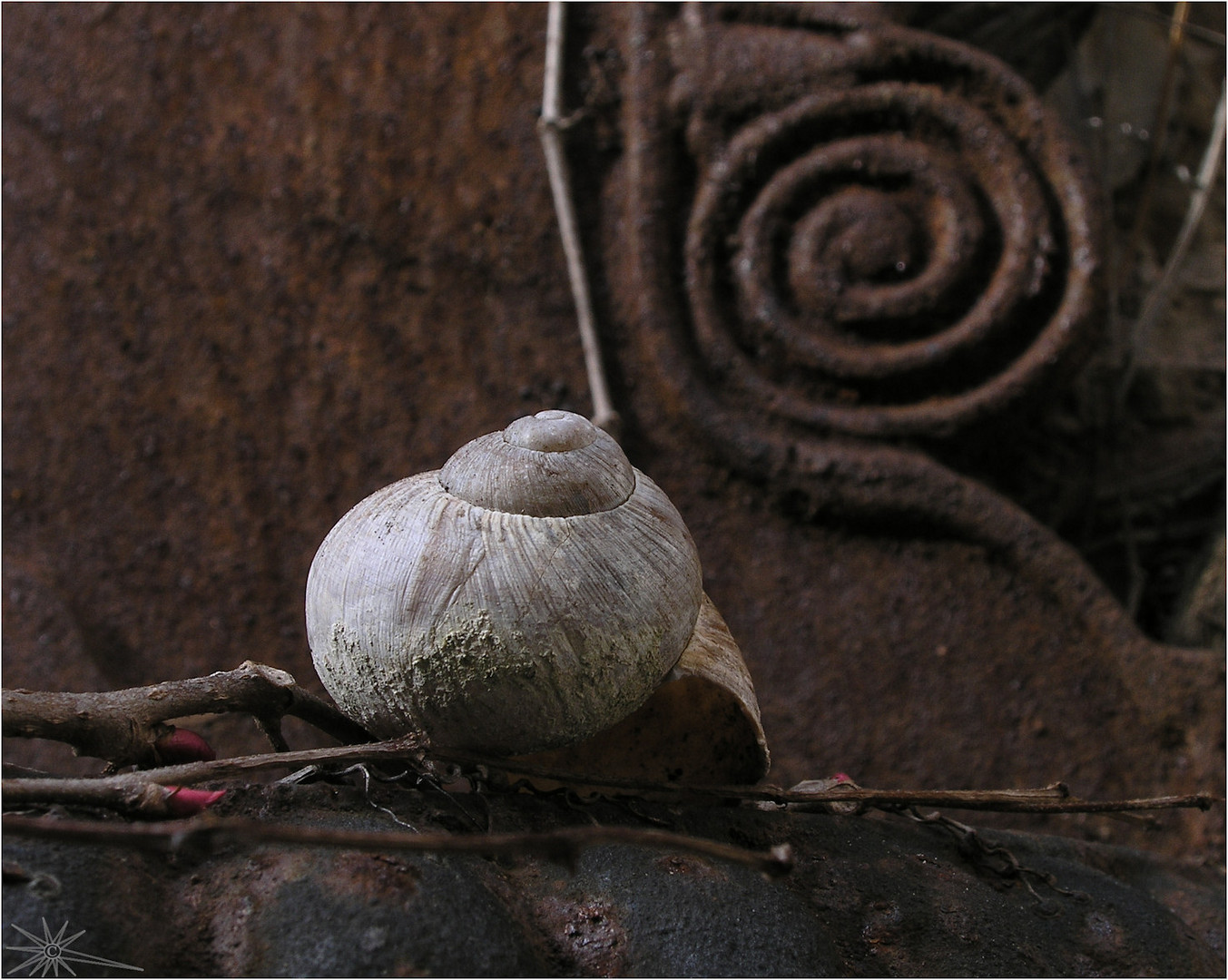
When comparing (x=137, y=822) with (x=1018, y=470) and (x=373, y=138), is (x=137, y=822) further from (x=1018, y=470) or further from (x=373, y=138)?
(x=1018, y=470)

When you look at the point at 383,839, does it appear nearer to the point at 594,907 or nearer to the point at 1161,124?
the point at 594,907

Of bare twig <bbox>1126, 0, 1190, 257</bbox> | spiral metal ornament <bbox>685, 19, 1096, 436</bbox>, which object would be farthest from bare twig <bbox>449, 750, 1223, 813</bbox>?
bare twig <bbox>1126, 0, 1190, 257</bbox>

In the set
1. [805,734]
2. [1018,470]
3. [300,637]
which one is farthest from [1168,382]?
[300,637]

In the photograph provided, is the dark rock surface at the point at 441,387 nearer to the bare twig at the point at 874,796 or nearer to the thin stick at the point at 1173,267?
the thin stick at the point at 1173,267

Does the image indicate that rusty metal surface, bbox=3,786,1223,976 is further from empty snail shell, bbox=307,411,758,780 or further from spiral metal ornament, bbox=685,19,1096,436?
spiral metal ornament, bbox=685,19,1096,436

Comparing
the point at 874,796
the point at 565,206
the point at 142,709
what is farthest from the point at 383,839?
the point at 565,206
